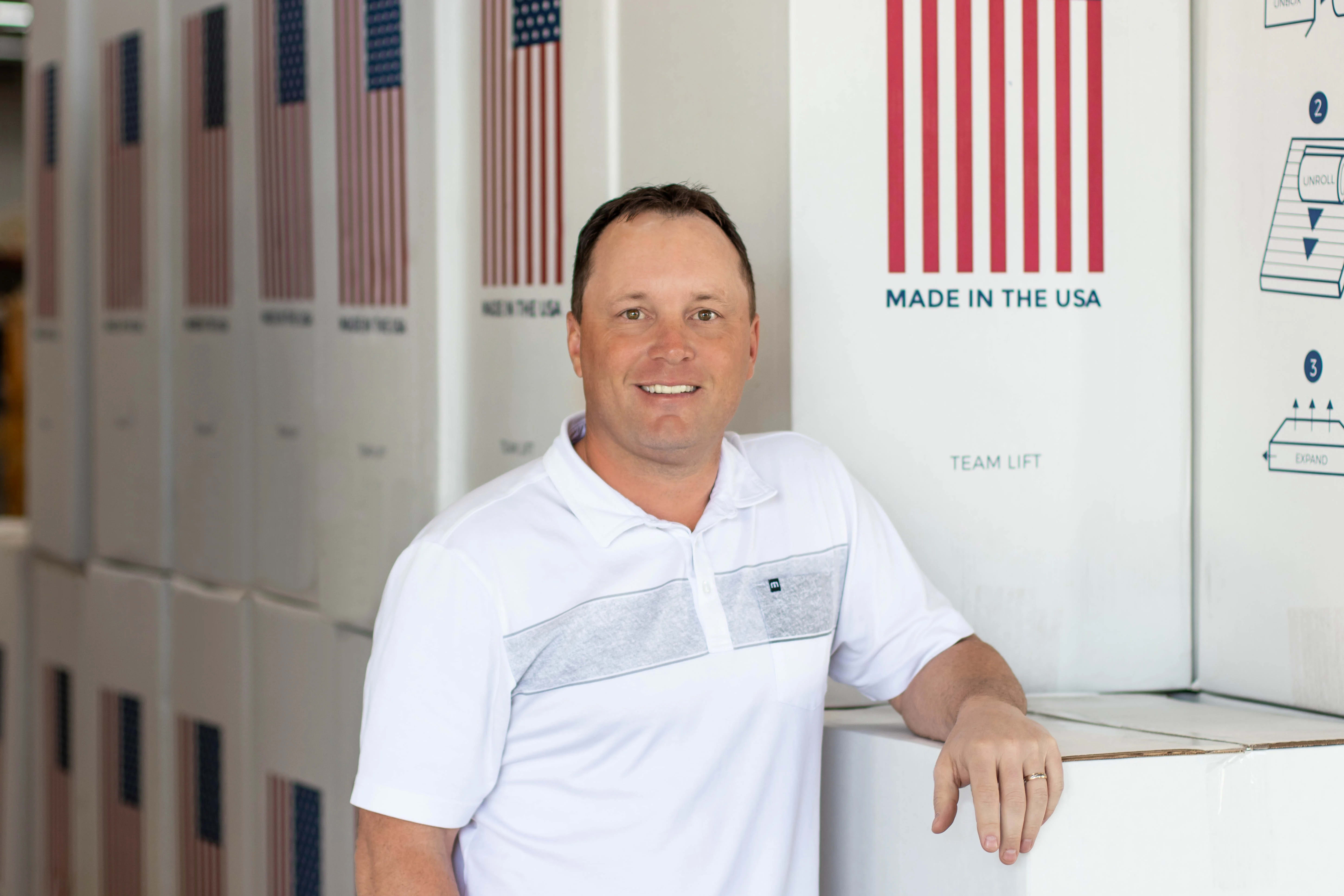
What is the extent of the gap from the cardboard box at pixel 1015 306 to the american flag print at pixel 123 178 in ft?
4.83

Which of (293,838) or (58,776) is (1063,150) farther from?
(58,776)

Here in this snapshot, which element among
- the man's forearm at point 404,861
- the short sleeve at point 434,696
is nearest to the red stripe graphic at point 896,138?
the short sleeve at point 434,696

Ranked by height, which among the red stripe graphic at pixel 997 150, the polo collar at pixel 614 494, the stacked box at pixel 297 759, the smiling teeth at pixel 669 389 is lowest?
the stacked box at pixel 297 759

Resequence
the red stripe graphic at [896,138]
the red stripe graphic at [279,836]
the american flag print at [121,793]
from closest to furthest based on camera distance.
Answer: the red stripe graphic at [896,138]
the red stripe graphic at [279,836]
the american flag print at [121,793]

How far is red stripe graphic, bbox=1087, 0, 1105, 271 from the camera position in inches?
56.4

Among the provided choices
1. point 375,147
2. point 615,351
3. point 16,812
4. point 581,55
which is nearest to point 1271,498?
point 615,351

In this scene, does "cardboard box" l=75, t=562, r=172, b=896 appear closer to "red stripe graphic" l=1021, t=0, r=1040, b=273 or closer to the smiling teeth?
the smiling teeth

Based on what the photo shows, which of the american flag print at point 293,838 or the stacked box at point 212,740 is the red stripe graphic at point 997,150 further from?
the stacked box at point 212,740

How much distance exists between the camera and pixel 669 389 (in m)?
1.15

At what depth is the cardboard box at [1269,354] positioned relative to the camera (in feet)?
4.35

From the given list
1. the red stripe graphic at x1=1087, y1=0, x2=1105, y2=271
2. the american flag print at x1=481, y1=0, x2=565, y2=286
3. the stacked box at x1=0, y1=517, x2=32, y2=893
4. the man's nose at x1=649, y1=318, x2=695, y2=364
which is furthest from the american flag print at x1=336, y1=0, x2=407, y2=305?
the stacked box at x1=0, y1=517, x2=32, y2=893

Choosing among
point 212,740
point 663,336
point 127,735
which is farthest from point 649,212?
point 127,735

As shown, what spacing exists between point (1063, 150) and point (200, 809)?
163 cm

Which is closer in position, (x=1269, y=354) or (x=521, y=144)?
(x=1269, y=354)
